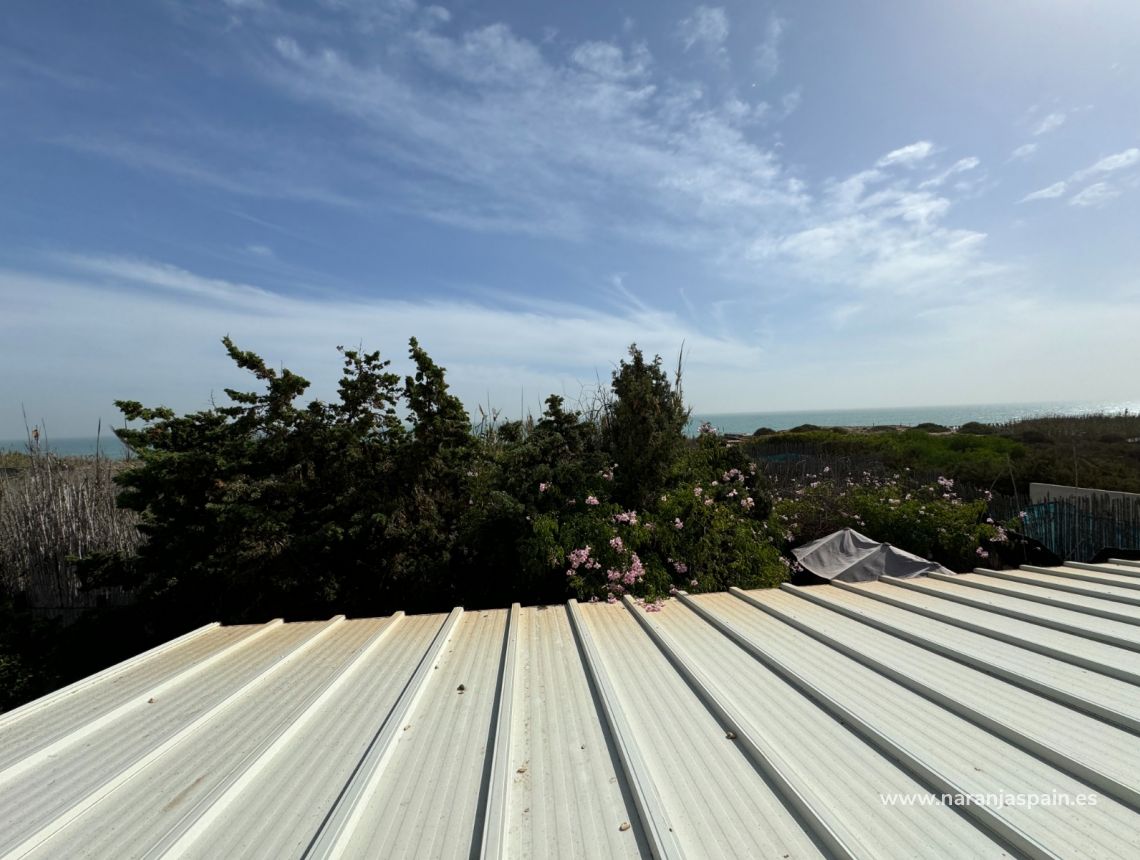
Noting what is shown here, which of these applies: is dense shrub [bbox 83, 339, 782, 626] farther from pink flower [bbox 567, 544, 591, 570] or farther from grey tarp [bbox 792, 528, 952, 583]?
grey tarp [bbox 792, 528, 952, 583]

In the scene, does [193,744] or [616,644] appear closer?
[193,744]

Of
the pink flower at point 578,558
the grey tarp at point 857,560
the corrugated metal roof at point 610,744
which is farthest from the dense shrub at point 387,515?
the corrugated metal roof at point 610,744

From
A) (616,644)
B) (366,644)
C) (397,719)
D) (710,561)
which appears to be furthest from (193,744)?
(710,561)

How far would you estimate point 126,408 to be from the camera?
15.6 ft

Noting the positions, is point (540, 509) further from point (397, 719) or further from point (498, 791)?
point (498, 791)

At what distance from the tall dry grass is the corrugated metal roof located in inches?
179

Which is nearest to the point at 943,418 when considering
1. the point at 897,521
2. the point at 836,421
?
the point at 836,421

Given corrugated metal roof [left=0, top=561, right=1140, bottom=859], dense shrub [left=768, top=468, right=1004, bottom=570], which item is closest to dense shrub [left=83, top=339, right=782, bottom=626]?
corrugated metal roof [left=0, top=561, right=1140, bottom=859]

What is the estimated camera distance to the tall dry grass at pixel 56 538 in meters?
6.47

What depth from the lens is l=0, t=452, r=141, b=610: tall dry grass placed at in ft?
21.2

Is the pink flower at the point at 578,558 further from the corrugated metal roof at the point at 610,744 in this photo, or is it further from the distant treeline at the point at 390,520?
the corrugated metal roof at the point at 610,744

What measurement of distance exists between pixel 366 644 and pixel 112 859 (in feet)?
6.33

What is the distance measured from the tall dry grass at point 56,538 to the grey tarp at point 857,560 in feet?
27.6

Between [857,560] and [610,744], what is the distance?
4.30 meters
